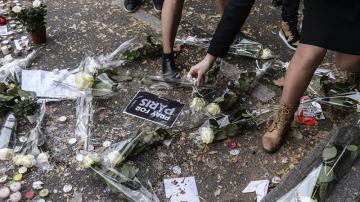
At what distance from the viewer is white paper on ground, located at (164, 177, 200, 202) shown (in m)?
2.29

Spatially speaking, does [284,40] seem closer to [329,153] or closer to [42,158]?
[329,153]

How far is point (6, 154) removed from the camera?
241cm

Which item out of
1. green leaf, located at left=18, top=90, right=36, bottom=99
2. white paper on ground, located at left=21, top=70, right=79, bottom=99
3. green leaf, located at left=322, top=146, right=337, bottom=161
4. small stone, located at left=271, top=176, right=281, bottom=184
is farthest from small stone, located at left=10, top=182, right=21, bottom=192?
green leaf, located at left=322, top=146, right=337, bottom=161

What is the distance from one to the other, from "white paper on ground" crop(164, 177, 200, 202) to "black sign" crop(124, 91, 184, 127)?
1.49 feet

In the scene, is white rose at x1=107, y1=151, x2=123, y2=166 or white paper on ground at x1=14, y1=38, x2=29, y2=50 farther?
white paper on ground at x1=14, y1=38, x2=29, y2=50

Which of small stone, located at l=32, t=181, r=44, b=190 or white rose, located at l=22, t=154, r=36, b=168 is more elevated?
white rose, located at l=22, t=154, r=36, b=168

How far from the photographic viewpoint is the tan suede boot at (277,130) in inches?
98.2

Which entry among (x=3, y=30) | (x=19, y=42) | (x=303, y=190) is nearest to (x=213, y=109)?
(x=303, y=190)

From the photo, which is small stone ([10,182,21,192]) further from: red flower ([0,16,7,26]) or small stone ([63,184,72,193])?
red flower ([0,16,7,26])

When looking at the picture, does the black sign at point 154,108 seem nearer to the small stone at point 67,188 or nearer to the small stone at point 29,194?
the small stone at point 67,188

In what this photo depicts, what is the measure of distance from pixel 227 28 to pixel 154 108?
2.63 feet

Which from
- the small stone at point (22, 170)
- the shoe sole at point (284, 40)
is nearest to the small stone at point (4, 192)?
the small stone at point (22, 170)

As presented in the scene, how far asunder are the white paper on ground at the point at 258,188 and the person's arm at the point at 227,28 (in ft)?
2.23

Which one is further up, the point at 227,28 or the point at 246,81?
the point at 227,28
